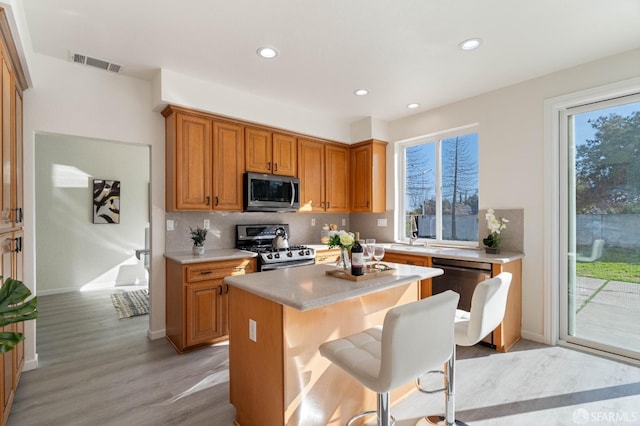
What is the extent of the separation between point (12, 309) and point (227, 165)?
266 cm

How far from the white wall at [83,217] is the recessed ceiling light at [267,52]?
359cm

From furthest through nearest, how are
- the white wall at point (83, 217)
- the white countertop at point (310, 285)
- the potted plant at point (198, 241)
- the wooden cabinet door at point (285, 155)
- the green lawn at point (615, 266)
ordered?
the white wall at point (83, 217)
the wooden cabinet door at point (285, 155)
the potted plant at point (198, 241)
the green lawn at point (615, 266)
the white countertop at point (310, 285)

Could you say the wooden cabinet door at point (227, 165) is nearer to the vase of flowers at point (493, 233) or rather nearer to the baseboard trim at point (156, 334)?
the baseboard trim at point (156, 334)

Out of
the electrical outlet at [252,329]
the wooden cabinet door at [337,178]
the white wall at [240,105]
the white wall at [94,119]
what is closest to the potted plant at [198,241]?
the white wall at [94,119]

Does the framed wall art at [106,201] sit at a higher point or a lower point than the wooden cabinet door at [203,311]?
higher

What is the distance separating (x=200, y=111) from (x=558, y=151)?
370 cm

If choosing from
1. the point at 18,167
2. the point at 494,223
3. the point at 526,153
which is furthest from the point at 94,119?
the point at 526,153

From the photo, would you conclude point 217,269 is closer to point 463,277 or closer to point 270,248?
point 270,248

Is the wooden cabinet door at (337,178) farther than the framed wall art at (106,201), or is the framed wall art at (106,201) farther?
the framed wall art at (106,201)

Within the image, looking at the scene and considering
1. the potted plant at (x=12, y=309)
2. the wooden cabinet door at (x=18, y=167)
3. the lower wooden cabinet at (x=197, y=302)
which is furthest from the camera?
the lower wooden cabinet at (x=197, y=302)

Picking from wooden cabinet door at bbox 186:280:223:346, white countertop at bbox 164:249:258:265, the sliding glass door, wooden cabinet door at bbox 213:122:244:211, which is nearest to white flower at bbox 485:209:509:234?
the sliding glass door

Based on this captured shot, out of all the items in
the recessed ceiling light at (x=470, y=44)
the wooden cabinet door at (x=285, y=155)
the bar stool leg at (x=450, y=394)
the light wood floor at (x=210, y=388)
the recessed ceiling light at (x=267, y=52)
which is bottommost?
the light wood floor at (x=210, y=388)

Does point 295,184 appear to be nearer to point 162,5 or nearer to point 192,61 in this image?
point 192,61

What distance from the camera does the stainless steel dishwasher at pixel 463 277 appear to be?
3.10 m
